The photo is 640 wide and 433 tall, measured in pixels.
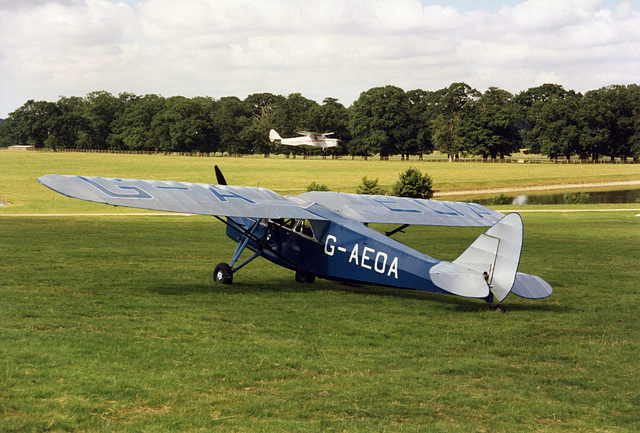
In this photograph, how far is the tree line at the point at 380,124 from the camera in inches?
5763

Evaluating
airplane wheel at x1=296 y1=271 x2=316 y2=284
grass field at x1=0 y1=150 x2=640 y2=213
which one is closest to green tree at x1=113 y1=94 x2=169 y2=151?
grass field at x1=0 y1=150 x2=640 y2=213

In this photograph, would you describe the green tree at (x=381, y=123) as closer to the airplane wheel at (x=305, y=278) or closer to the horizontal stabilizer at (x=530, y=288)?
the airplane wheel at (x=305, y=278)

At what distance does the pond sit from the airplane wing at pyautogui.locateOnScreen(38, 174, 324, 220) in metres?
50.8

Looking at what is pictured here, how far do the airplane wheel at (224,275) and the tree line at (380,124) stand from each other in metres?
136

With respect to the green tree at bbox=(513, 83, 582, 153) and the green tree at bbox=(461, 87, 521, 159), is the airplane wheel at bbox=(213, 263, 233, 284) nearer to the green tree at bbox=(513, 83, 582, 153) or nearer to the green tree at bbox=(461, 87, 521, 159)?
the green tree at bbox=(461, 87, 521, 159)

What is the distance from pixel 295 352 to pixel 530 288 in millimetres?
5162

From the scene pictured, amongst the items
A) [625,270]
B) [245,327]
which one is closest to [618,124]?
[625,270]

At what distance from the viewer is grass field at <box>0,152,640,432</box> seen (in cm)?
696

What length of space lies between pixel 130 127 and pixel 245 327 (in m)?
163

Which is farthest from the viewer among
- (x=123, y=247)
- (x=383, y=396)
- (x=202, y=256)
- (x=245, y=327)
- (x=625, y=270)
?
(x=123, y=247)

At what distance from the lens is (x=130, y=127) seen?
541ft

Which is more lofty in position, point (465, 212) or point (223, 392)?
point (465, 212)

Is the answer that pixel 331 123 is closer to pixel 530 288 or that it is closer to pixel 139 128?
pixel 139 128

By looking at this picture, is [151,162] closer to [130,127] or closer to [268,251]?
[130,127]
